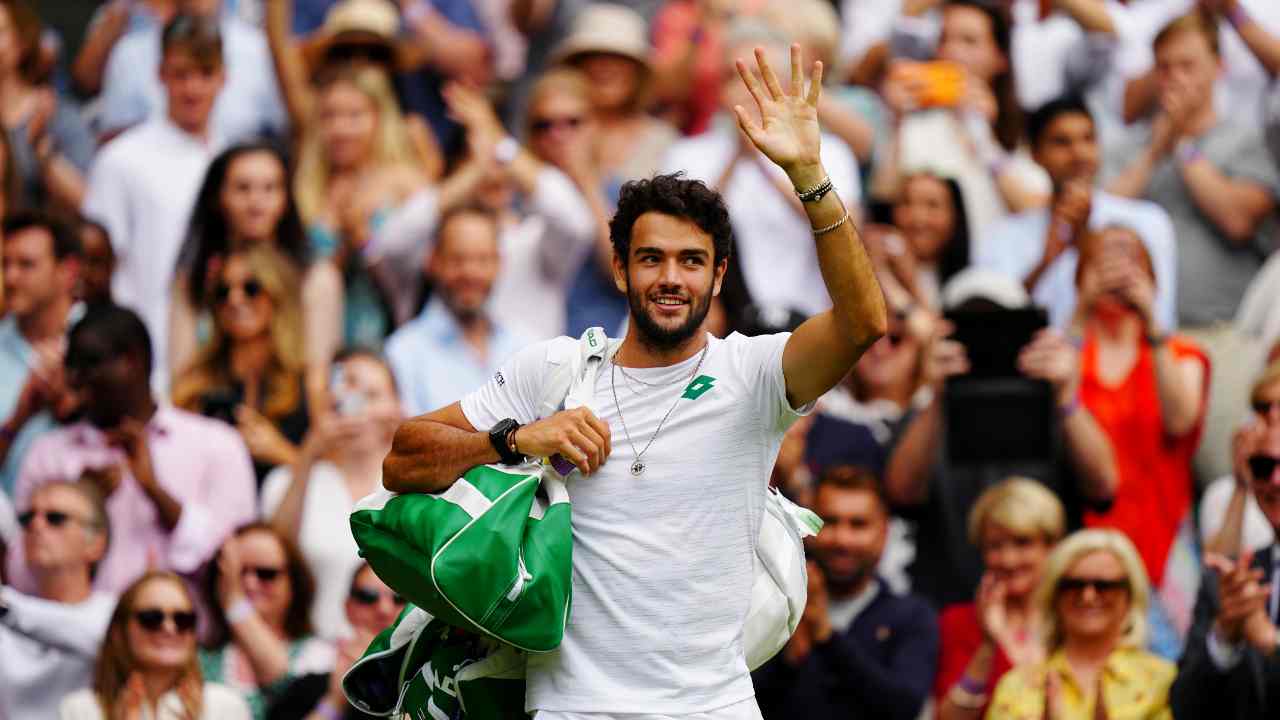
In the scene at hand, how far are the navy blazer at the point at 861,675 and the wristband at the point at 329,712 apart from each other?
1.51 m

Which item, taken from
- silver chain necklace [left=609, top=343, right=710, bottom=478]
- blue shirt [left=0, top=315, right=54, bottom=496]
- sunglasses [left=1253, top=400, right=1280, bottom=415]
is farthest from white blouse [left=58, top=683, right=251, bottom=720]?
sunglasses [left=1253, top=400, right=1280, bottom=415]

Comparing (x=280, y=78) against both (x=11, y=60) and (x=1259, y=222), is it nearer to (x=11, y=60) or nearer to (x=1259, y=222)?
(x=11, y=60)

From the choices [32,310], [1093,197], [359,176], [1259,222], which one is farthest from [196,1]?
[1259,222]

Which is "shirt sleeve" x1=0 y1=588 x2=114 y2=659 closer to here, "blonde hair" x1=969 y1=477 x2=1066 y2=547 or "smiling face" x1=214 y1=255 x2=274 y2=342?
"smiling face" x1=214 y1=255 x2=274 y2=342

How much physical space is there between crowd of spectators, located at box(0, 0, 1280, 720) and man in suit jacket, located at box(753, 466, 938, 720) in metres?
0.02

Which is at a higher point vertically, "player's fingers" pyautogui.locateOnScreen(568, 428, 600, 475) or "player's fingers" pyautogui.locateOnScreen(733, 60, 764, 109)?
"player's fingers" pyautogui.locateOnScreen(733, 60, 764, 109)

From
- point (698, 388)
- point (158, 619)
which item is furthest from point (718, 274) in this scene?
point (158, 619)

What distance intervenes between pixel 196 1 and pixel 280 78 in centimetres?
59

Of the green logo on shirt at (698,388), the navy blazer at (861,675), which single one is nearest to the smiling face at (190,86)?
the navy blazer at (861,675)

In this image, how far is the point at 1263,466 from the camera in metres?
7.12

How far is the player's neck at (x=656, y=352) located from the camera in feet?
16.0

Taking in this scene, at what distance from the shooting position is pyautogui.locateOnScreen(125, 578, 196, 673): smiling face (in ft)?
24.5

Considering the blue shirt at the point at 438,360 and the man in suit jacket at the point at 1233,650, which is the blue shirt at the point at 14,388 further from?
the man in suit jacket at the point at 1233,650

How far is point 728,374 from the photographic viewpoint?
4844 millimetres
